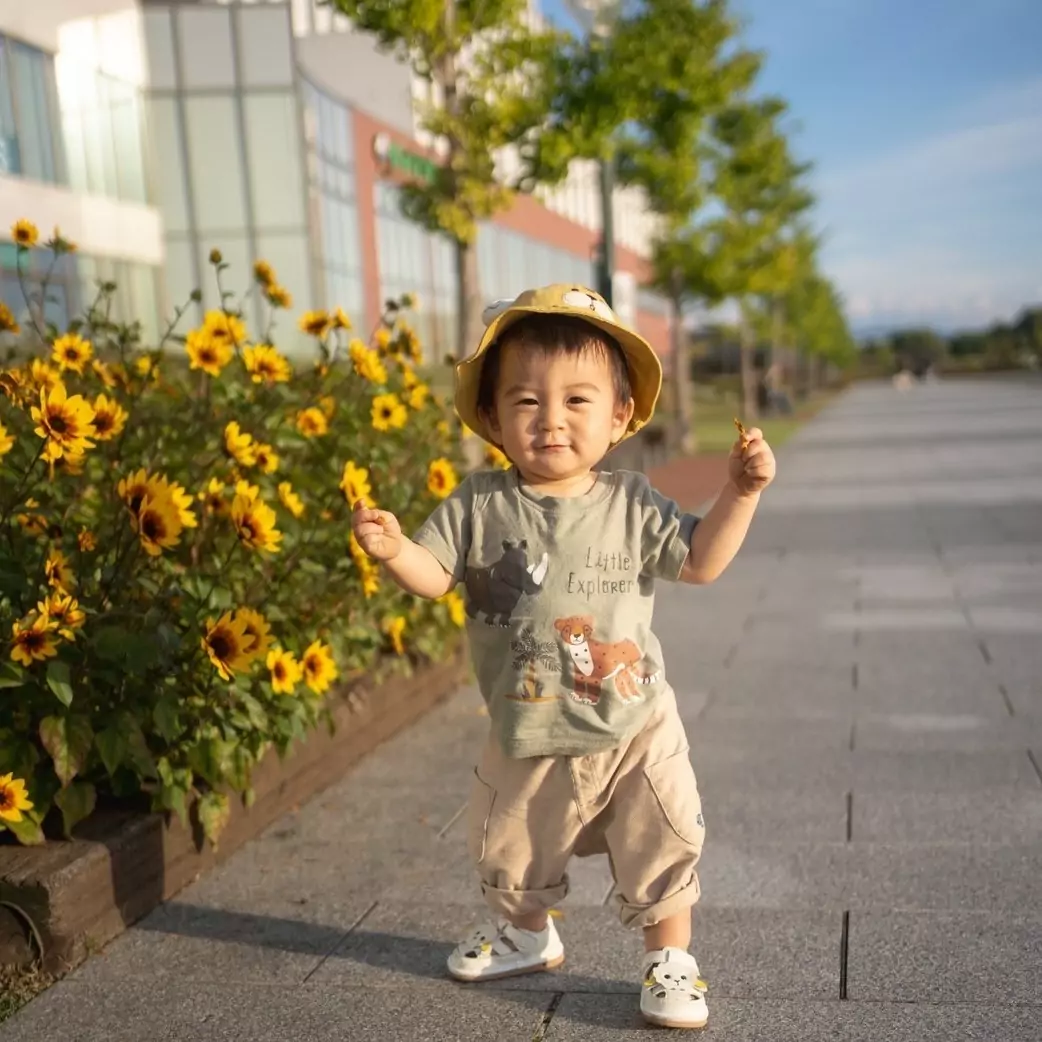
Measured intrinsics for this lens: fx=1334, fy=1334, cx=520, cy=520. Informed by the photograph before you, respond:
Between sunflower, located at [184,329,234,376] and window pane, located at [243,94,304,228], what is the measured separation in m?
25.6

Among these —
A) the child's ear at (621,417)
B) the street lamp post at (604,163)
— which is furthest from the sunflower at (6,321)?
the street lamp post at (604,163)

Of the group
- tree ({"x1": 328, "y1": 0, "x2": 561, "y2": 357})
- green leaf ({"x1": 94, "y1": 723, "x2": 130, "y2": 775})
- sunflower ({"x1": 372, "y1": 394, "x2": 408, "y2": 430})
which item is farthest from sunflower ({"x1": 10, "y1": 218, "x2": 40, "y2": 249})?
tree ({"x1": 328, "y1": 0, "x2": 561, "y2": 357})

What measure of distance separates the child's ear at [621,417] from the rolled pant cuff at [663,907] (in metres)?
0.94

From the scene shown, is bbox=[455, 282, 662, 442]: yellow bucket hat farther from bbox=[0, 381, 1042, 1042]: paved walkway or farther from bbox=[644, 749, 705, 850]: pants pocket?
bbox=[0, 381, 1042, 1042]: paved walkway

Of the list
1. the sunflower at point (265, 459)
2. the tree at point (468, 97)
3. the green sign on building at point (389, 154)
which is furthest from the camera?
the green sign on building at point (389, 154)

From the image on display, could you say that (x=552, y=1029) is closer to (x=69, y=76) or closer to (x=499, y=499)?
(x=499, y=499)

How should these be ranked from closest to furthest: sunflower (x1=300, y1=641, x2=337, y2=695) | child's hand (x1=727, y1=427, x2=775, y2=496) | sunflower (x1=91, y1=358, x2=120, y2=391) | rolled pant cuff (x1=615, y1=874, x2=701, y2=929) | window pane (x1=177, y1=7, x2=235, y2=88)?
1. child's hand (x1=727, y1=427, x2=775, y2=496)
2. rolled pant cuff (x1=615, y1=874, x2=701, y2=929)
3. sunflower (x1=300, y1=641, x2=337, y2=695)
4. sunflower (x1=91, y1=358, x2=120, y2=391)
5. window pane (x1=177, y1=7, x2=235, y2=88)

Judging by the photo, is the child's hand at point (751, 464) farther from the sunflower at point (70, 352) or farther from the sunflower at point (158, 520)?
the sunflower at point (70, 352)

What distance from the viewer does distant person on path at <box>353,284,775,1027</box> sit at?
2658 millimetres

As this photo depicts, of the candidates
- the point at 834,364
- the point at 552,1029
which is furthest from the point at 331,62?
the point at 834,364

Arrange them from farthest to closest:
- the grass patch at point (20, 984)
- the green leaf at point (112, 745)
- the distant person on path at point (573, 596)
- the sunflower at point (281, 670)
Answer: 1. the sunflower at point (281, 670)
2. the green leaf at point (112, 745)
3. the grass patch at point (20, 984)
4. the distant person on path at point (573, 596)

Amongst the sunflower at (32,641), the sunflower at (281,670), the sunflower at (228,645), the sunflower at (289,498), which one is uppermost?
the sunflower at (289,498)

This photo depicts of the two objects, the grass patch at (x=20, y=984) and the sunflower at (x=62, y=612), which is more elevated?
the sunflower at (x=62, y=612)

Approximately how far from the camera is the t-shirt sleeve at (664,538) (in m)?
2.73
